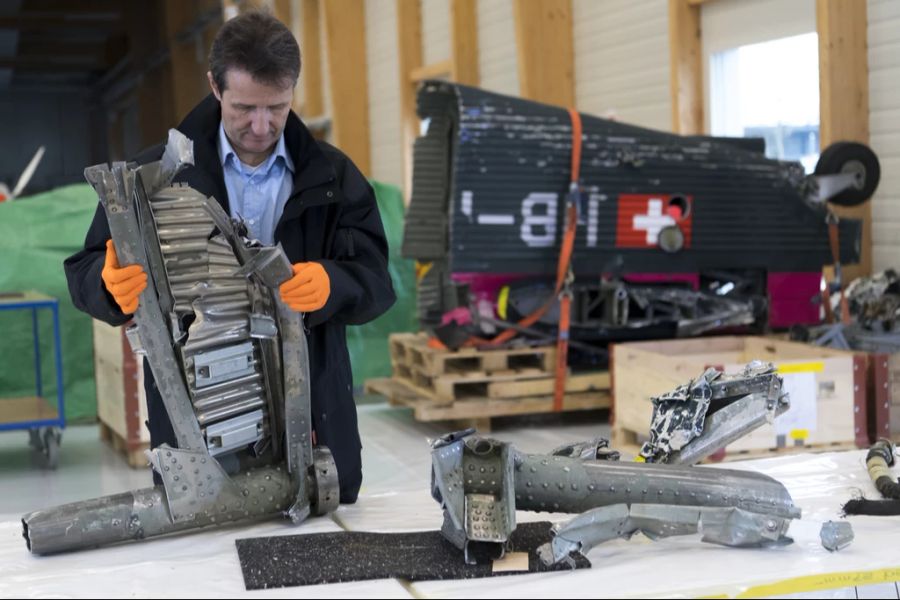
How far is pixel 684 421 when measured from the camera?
9.44 ft

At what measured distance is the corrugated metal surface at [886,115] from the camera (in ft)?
20.7

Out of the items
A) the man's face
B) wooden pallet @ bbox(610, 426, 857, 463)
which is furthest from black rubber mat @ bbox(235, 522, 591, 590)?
wooden pallet @ bbox(610, 426, 857, 463)

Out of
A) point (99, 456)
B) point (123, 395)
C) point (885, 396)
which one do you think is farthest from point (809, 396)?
point (99, 456)

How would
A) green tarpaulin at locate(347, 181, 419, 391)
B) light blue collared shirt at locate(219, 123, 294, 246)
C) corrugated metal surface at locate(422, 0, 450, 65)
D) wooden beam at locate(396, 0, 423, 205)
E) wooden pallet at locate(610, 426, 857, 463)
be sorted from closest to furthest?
light blue collared shirt at locate(219, 123, 294, 246), wooden pallet at locate(610, 426, 857, 463), green tarpaulin at locate(347, 181, 419, 391), corrugated metal surface at locate(422, 0, 450, 65), wooden beam at locate(396, 0, 423, 205)

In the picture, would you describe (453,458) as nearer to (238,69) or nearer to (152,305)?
(152,305)

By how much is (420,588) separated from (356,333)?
249 inches

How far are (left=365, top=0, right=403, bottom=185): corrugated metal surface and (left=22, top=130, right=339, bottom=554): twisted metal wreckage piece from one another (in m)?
10.6

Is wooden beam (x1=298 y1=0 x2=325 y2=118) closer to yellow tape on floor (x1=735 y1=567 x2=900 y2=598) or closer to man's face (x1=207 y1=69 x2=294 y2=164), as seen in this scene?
man's face (x1=207 y1=69 x2=294 y2=164)

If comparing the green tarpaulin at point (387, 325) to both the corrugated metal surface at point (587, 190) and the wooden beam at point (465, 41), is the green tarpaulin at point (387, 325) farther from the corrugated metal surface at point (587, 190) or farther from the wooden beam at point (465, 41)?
the wooden beam at point (465, 41)

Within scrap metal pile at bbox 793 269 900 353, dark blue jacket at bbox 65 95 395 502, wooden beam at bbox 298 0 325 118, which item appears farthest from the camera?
wooden beam at bbox 298 0 325 118

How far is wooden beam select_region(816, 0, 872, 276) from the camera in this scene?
21.1ft

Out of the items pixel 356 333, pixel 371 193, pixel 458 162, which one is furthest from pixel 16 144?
pixel 371 193

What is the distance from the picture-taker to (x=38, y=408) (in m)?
6.65

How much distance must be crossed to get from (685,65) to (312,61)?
9128 millimetres
